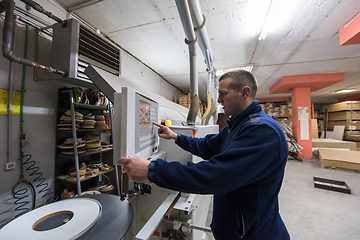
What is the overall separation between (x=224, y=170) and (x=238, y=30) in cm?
230

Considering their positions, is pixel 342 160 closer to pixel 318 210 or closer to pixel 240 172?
pixel 318 210

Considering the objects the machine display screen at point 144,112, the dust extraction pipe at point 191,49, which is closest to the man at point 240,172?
the machine display screen at point 144,112

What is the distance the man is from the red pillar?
5210mm

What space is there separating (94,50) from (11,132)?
1132 mm

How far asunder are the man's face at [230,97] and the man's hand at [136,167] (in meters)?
0.56

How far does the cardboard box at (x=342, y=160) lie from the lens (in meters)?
3.50

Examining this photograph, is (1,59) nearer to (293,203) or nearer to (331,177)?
(293,203)

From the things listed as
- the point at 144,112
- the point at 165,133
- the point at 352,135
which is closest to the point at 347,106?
the point at 352,135

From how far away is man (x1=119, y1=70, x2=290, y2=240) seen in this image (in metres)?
0.52

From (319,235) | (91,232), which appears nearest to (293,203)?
(319,235)

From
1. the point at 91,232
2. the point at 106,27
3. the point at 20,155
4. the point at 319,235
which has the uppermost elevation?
the point at 106,27

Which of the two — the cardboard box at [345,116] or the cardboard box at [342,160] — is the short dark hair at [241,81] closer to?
the cardboard box at [342,160]

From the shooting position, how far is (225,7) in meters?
1.69

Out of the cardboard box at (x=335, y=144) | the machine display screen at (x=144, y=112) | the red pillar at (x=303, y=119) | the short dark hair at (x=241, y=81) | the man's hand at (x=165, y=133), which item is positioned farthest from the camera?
the cardboard box at (x=335, y=144)
